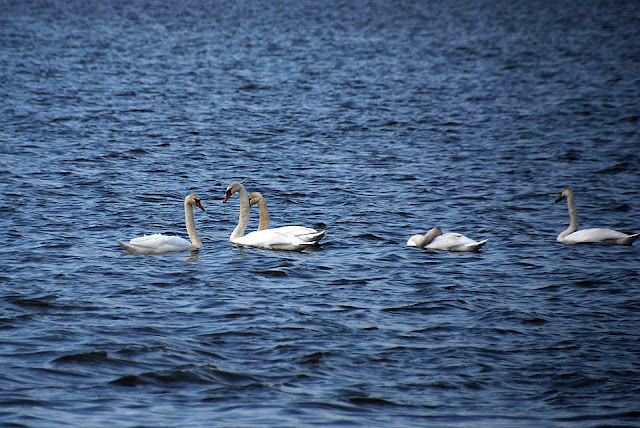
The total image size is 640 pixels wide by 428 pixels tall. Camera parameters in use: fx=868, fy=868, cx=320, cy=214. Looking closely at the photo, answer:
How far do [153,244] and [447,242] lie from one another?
4.44 metres

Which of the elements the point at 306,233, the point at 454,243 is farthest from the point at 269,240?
the point at 454,243

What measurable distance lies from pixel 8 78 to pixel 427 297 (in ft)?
86.3

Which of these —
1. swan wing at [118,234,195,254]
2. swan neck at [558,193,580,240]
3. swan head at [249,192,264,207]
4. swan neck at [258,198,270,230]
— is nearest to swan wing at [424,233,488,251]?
swan neck at [558,193,580,240]

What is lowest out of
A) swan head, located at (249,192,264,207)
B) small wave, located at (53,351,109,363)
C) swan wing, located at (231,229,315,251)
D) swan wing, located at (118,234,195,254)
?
small wave, located at (53,351,109,363)

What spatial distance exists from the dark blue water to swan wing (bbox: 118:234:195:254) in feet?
0.54

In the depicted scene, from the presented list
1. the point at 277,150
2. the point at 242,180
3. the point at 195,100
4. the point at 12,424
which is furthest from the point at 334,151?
the point at 12,424

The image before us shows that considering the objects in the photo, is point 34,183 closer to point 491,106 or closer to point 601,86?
point 491,106

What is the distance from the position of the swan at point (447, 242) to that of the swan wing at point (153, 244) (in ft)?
12.3

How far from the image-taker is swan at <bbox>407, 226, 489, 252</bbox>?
13.3 m

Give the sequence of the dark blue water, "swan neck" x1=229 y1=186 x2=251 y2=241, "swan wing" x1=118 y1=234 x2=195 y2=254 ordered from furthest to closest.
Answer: "swan neck" x1=229 y1=186 x2=251 y2=241, "swan wing" x1=118 y1=234 x2=195 y2=254, the dark blue water

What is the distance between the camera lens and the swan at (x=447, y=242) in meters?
13.3

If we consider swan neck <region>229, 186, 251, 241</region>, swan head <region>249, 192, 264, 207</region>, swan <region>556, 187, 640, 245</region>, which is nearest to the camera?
swan <region>556, 187, 640, 245</region>

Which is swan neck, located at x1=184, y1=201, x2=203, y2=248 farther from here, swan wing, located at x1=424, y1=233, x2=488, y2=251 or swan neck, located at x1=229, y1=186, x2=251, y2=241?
swan wing, located at x1=424, y1=233, x2=488, y2=251

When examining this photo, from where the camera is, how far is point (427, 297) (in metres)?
11.2
